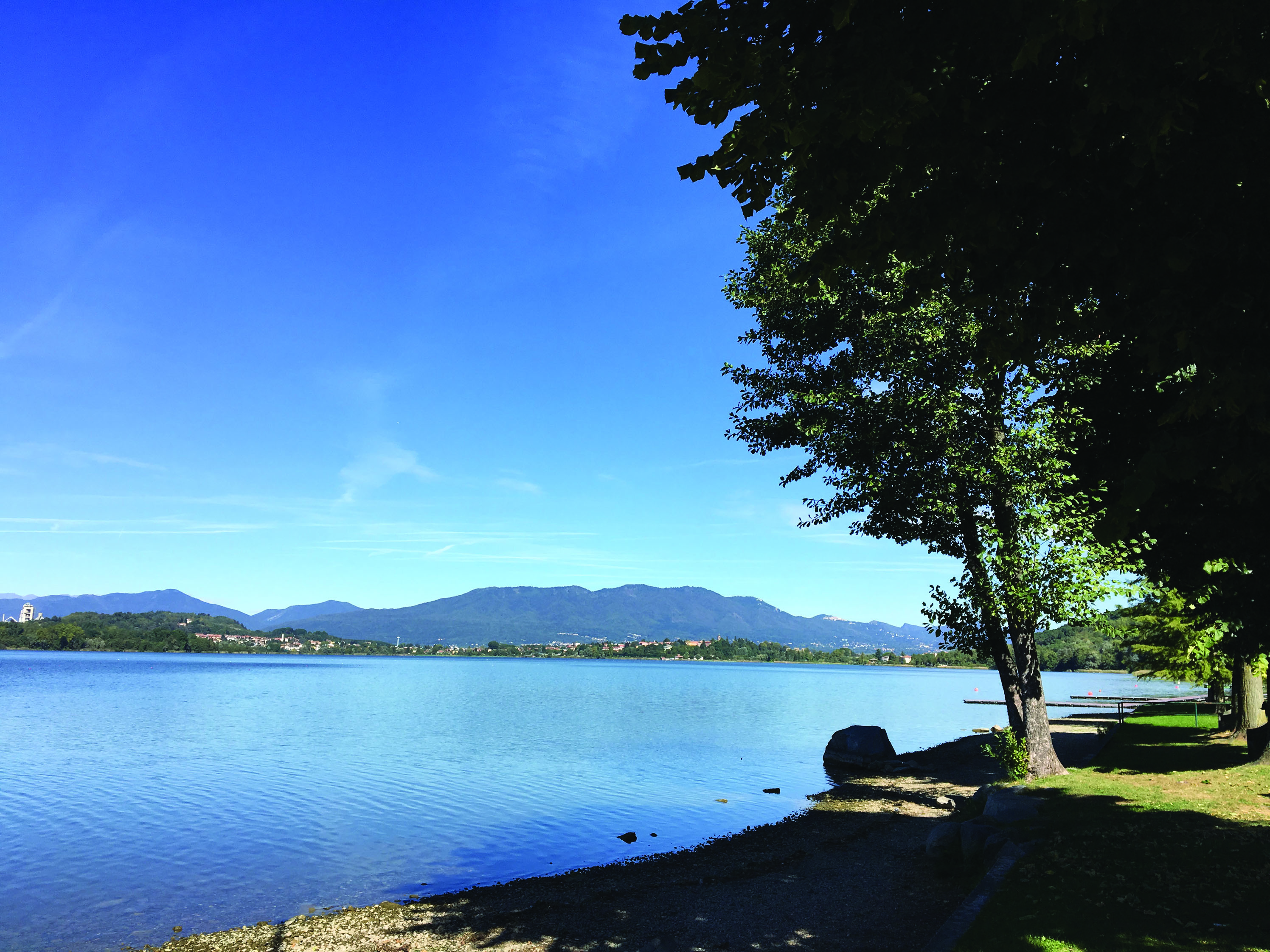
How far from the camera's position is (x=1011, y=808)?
54.5ft

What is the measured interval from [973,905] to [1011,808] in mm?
6781

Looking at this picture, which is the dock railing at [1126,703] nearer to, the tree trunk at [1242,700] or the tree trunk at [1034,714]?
the tree trunk at [1242,700]

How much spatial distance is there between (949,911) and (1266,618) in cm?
736

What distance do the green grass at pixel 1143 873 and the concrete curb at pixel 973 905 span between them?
0.18 metres

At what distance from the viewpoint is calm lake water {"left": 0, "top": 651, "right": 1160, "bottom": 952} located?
18.6 metres

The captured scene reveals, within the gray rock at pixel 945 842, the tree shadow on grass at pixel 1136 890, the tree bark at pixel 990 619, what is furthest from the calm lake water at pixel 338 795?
the tree shadow on grass at pixel 1136 890

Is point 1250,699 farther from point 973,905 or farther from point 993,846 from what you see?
point 973,905

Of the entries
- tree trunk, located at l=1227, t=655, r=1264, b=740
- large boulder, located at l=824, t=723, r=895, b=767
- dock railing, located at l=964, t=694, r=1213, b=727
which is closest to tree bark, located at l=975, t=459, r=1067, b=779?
tree trunk, located at l=1227, t=655, r=1264, b=740

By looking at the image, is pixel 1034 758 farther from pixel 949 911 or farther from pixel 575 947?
pixel 575 947

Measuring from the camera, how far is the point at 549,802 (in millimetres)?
29156

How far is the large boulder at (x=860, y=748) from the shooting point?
36156 mm

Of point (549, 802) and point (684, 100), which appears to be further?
point (549, 802)

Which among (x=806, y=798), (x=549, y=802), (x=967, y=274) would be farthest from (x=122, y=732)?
(x=967, y=274)

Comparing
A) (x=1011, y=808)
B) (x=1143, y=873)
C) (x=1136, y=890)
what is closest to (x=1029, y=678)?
(x=1011, y=808)
